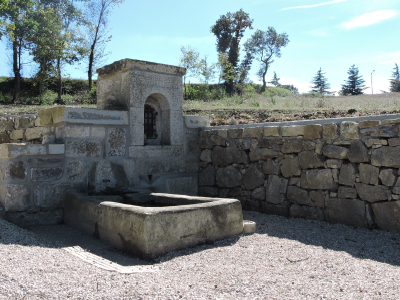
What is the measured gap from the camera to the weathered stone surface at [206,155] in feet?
19.4

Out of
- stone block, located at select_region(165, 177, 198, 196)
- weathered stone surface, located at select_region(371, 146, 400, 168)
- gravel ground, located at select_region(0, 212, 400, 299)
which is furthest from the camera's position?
stone block, located at select_region(165, 177, 198, 196)

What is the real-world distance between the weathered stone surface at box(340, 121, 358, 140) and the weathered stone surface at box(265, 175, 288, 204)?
1033 mm

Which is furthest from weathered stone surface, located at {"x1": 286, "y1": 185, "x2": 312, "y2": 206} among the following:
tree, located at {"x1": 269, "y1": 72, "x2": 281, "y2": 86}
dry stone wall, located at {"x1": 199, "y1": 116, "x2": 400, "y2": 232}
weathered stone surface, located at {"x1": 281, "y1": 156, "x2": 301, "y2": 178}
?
tree, located at {"x1": 269, "y1": 72, "x2": 281, "y2": 86}

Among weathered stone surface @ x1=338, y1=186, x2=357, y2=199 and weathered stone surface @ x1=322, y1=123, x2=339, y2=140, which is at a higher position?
weathered stone surface @ x1=322, y1=123, x2=339, y2=140

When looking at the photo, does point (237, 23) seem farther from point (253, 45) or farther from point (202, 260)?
point (202, 260)

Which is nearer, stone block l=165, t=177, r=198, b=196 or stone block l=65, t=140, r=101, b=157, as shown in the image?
stone block l=65, t=140, r=101, b=157

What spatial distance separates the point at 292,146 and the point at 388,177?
1.26 metres

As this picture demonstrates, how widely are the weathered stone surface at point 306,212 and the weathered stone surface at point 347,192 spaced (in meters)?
0.36

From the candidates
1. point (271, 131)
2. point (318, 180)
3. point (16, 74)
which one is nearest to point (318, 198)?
point (318, 180)

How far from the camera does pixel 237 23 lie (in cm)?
2845

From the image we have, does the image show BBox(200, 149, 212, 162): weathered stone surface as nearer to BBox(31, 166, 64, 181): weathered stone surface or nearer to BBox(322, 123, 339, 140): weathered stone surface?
BBox(322, 123, 339, 140): weathered stone surface

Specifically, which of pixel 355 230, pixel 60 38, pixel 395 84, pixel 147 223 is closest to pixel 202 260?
pixel 147 223

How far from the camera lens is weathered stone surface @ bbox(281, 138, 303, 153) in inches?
187

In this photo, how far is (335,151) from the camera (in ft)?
14.3
